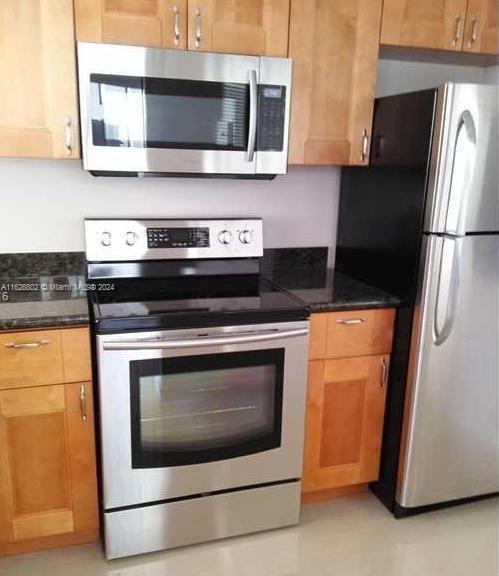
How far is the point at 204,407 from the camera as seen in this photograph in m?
1.90

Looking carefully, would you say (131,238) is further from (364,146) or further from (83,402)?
(364,146)

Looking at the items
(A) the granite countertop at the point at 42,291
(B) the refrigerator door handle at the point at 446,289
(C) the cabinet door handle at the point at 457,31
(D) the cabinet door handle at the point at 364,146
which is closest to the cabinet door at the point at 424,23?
(C) the cabinet door handle at the point at 457,31

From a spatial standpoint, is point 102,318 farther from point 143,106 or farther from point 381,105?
point 381,105

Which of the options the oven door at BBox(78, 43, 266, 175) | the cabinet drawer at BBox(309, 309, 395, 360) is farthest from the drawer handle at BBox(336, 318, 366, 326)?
the oven door at BBox(78, 43, 266, 175)

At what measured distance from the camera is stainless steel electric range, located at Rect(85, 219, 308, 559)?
177cm

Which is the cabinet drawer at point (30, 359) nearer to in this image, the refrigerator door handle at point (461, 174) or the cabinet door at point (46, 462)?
the cabinet door at point (46, 462)

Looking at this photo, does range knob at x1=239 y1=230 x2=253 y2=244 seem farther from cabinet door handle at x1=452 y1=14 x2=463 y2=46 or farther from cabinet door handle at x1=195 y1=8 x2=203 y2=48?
cabinet door handle at x1=452 y1=14 x2=463 y2=46

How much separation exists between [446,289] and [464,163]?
1.48ft

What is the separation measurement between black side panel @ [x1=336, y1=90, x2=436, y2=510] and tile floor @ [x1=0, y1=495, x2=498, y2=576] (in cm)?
19

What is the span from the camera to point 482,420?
84.9 inches

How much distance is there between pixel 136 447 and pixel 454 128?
5.08 feet

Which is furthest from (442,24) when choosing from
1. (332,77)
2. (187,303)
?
(187,303)

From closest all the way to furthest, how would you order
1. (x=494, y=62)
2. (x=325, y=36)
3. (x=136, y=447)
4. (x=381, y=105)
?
1. (x=136, y=447)
2. (x=325, y=36)
3. (x=381, y=105)
4. (x=494, y=62)

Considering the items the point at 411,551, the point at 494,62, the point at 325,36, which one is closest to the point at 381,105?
the point at 325,36
